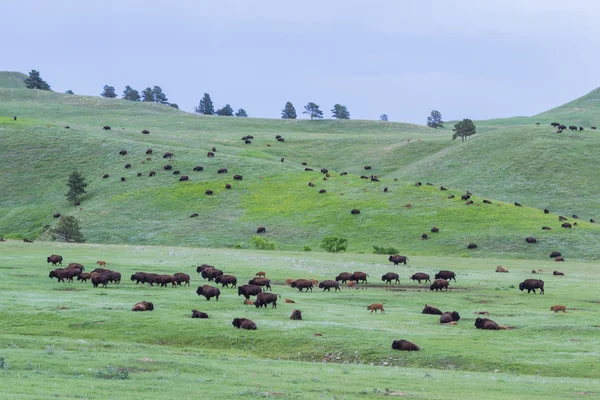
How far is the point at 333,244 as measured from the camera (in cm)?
8225

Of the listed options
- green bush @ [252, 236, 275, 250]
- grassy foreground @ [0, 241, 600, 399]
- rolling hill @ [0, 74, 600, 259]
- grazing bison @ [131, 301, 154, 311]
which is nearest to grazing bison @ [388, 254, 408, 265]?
grassy foreground @ [0, 241, 600, 399]

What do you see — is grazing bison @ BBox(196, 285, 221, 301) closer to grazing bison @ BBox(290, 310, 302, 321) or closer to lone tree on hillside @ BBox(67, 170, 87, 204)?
grazing bison @ BBox(290, 310, 302, 321)

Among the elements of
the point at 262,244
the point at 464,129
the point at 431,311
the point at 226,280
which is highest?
the point at 464,129

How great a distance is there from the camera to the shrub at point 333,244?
8175 cm

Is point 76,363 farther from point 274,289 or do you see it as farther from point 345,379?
point 274,289

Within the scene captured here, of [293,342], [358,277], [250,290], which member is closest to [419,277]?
[358,277]

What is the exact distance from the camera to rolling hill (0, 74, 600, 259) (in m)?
89.3

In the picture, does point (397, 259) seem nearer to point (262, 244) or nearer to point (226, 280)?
point (262, 244)

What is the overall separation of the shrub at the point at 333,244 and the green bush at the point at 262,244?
5331 mm

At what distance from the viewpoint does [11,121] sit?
14925 centimetres

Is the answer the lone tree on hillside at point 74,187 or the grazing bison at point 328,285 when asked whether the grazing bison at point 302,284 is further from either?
the lone tree on hillside at point 74,187

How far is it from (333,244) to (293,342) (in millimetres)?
50270

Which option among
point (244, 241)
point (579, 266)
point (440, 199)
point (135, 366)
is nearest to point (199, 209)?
point (244, 241)

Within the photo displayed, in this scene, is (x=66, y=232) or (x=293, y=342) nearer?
(x=293, y=342)
